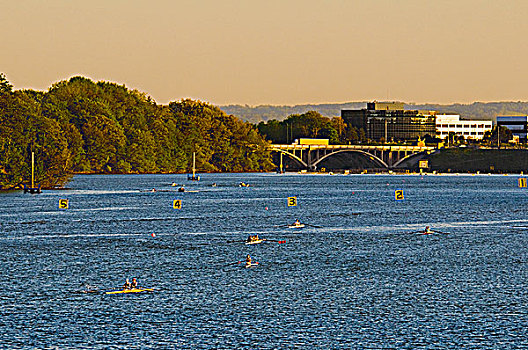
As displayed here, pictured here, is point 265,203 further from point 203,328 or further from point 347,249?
point 203,328

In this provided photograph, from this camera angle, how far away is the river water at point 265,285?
1544 inches

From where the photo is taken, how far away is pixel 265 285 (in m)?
52.4

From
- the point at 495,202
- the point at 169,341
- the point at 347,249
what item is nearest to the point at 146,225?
the point at 347,249

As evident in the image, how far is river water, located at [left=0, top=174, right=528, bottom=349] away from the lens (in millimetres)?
39219

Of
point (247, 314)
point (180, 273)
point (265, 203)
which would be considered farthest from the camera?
point (265, 203)

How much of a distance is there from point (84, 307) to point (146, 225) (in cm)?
5253

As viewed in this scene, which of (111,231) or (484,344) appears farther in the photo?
(111,231)

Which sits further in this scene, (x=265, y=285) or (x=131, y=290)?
(x=265, y=285)

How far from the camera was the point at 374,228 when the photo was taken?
94.5 m

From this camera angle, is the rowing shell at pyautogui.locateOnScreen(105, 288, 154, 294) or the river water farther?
the rowing shell at pyautogui.locateOnScreen(105, 288, 154, 294)

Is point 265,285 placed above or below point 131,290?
below

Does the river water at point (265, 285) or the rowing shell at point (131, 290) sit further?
the rowing shell at point (131, 290)

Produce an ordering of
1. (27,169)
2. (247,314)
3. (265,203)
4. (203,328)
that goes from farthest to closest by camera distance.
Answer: (27,169) → (265,203) → (247,314) → (203,328)

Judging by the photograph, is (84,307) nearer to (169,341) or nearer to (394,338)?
(169,341)
